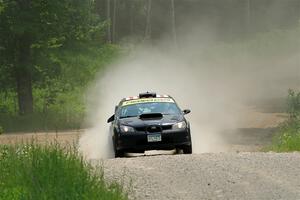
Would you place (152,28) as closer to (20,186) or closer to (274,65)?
(274,65)

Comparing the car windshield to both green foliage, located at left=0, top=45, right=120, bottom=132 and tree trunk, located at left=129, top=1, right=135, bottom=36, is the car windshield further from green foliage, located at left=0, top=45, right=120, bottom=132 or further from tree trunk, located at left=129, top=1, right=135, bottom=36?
tree trunk, located at left=129, top=1, right=135, bottom=36

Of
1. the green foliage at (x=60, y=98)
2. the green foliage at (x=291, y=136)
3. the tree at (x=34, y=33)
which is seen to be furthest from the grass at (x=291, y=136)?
the tree at (x=34, y=33)

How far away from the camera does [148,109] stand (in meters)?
19.0

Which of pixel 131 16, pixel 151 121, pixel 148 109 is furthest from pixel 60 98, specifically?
pixel 131 16

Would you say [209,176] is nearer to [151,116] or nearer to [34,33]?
[151,116]

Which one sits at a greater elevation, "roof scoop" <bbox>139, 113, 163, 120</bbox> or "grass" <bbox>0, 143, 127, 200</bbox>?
"grass" <bbox>0, 143, 127, 200</bbox>

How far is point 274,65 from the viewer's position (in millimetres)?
65375

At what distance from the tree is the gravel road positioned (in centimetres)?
1974

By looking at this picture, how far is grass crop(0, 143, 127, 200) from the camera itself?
970 centimetres

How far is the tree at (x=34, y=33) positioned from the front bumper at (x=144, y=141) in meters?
16.3

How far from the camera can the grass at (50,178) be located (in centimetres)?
970

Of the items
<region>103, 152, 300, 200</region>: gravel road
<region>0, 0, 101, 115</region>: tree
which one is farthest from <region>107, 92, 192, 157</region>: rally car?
<region>0, 0, 101, 115</region>: tree

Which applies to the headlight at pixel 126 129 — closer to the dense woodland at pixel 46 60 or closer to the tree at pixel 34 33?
the dense woodland at pixel 46 60

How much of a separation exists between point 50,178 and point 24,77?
24694 millimetres
